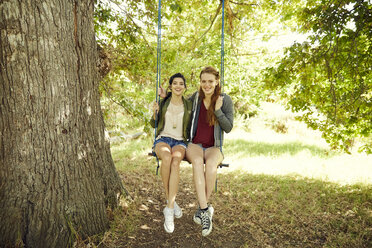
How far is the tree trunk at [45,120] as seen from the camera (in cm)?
217

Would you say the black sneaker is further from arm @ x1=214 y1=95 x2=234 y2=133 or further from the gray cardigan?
arm @ x1=214 y1=95 x2=234 y2=133

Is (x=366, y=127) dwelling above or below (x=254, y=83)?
below

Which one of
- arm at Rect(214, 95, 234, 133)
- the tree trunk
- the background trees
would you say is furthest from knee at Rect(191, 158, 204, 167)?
the background trees

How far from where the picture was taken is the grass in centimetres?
295

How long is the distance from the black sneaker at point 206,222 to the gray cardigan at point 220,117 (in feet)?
2.61

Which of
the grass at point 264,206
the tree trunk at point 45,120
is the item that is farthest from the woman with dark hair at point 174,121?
the tree trunk at point 45,120

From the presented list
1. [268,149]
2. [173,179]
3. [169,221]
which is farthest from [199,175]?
[268,149]

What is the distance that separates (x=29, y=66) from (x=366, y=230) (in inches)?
167

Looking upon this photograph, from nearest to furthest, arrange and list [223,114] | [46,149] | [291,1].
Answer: [46,149] → [223,114] → [291,1]

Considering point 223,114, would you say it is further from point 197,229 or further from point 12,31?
point 12,31

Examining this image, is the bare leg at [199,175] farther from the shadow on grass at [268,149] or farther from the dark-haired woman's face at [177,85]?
the shadow on grass at [268,149]

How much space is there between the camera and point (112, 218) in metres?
3.04

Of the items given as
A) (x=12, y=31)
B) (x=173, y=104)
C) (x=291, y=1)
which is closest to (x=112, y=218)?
(x=173, y=104)

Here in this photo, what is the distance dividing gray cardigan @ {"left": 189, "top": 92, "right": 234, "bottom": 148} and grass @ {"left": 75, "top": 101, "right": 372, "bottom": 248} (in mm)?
1176
